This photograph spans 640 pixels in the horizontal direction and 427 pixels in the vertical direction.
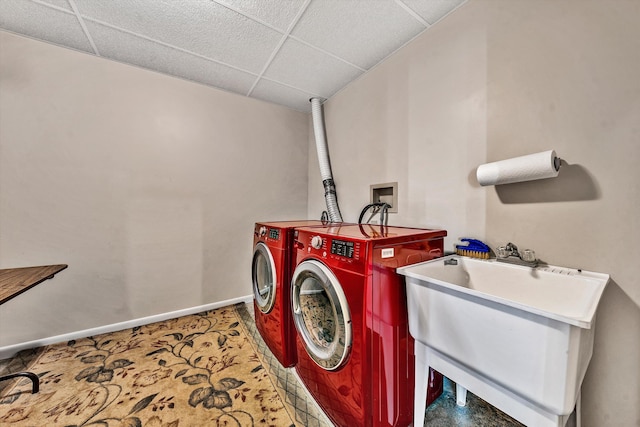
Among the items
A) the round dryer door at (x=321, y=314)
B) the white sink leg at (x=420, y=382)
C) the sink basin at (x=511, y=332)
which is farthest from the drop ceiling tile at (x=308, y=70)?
the white sink leg at (x=420, y=382)

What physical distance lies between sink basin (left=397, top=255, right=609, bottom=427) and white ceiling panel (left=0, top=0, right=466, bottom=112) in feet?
5.25

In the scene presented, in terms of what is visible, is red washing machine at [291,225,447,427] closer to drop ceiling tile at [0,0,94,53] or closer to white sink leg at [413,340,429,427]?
white sink leg at [413,340,429,427]

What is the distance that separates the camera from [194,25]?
1581 mm

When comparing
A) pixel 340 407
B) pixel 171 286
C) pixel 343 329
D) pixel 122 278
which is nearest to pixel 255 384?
pixel 340 407

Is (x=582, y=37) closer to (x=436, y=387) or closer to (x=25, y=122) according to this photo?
(x=436, y=387)

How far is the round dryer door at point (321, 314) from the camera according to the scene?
3.53ft

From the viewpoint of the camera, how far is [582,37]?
1.02 metres

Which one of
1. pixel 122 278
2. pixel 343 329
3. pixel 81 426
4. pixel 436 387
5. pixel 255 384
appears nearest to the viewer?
pixel 343 329

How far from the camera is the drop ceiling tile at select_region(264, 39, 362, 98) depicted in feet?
6.06

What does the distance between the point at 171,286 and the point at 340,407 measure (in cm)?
196

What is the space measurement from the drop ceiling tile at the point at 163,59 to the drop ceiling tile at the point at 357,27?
837 mm

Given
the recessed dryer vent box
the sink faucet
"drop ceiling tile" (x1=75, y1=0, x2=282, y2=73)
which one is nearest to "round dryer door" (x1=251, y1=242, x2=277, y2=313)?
the recessed dryer vent box

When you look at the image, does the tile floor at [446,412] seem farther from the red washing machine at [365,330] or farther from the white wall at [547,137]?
the white wall at [547,137]

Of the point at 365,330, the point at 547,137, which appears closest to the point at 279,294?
the point at 365,330
